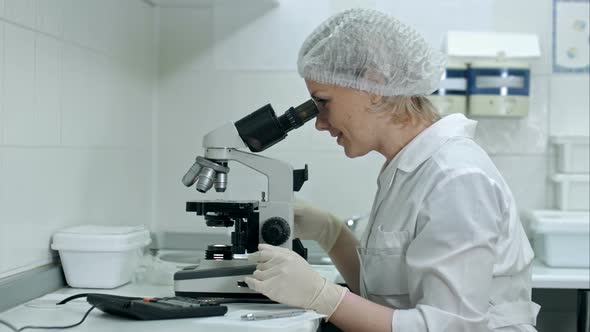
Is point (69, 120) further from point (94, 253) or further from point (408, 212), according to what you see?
point (408, 212)

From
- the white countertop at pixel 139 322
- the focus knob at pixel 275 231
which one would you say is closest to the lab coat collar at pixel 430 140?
the focus knob at pixel 275 231

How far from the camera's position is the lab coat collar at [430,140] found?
163 cm

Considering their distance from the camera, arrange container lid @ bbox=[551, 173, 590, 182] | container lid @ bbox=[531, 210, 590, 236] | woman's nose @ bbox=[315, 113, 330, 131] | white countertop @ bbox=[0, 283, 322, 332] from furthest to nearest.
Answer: container lid @ bbox=[551, 173, 590, 182], container lid @ bbox=[531, 210, 590, 236], woman's nose @ bbox=[315, 113, 330, 131], white countertop @ bbox=[0, 283, 322, 332]

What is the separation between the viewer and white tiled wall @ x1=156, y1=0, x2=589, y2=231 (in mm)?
2648

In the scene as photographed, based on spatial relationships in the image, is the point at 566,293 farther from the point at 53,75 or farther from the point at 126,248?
the point at 53,75

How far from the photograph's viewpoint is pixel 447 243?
1.46 m

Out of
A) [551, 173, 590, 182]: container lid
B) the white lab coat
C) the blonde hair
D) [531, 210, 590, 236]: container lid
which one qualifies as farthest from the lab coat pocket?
[551, 173, 590, 182]: container lid

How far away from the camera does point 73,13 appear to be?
1.95 metres

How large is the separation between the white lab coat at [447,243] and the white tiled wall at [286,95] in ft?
3.07

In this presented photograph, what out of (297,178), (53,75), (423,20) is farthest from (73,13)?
(423,20)

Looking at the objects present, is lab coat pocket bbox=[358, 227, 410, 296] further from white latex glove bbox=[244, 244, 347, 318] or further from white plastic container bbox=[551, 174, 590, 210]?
white plastic container bbox=[551, 174, 590, 210]

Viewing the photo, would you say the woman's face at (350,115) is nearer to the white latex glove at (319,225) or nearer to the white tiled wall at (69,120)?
the white latex glove at (319,225)

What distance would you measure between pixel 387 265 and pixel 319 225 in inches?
16.8

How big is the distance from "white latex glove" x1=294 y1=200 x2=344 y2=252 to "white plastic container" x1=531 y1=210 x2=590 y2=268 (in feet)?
2.46
